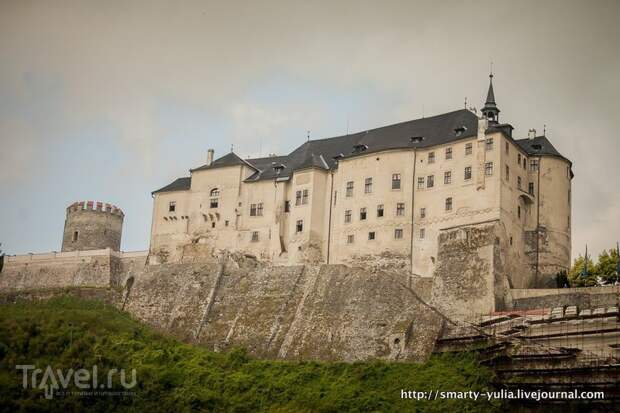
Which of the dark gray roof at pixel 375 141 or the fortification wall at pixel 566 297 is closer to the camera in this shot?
the fortification wall at pixel 566 297

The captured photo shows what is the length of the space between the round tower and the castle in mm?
7361

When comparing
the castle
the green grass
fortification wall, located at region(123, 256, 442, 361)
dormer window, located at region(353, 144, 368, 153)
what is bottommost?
the green grass

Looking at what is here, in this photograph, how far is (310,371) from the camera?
61156 millimetres

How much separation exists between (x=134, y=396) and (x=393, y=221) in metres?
26.3

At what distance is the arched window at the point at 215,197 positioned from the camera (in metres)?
85.9

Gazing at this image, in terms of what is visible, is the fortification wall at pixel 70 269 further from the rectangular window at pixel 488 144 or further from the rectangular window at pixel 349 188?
the rectangular window at pixel 488 144

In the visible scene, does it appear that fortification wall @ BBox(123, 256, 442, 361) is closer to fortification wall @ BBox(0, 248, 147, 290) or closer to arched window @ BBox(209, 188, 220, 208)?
fortification wall @ BBox(0, 248, 147, 290)

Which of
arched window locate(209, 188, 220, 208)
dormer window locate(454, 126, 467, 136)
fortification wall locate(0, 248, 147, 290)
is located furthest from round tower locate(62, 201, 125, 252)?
dormer window locate(454, 126, 467, 136)

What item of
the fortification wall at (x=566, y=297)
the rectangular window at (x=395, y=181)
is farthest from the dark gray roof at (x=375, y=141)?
the fortification wall at (x=566, y=297)

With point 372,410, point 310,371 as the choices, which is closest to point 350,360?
point 310,371

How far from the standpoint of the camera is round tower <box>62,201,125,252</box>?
91688 mm

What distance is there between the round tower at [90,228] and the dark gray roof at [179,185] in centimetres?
627

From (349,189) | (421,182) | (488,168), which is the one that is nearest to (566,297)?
(488,168)

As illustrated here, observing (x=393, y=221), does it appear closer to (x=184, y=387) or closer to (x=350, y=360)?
(x=350, y=360)
